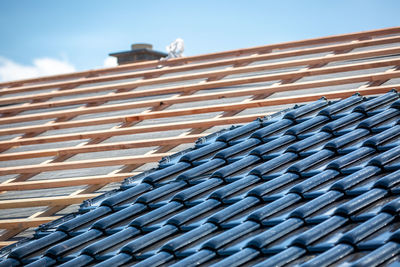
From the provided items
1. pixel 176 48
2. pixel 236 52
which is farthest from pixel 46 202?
pixel 176 48

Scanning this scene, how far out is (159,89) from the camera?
7.22m

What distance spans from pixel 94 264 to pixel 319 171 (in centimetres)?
149

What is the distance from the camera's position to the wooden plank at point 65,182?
5.08m

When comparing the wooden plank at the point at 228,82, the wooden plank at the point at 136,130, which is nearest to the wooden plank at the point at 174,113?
the wooden plank at the point at 136,130

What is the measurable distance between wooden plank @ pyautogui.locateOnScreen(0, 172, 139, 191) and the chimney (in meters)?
10.6

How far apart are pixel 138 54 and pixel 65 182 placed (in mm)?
11197

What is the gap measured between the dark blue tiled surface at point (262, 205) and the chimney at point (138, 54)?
11706 millimetres

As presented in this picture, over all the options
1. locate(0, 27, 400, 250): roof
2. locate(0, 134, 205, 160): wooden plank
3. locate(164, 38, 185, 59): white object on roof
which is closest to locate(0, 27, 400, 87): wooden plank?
locate(0, 27, 400, 250): roof

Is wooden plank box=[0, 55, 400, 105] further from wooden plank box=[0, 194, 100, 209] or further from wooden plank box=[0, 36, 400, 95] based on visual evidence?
wooden plank box=[0, 194, 100, 209]

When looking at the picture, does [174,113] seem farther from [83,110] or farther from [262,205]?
[262,205]

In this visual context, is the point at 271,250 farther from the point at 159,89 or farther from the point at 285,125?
the point at 159,89

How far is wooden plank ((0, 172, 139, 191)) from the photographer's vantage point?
200 inches

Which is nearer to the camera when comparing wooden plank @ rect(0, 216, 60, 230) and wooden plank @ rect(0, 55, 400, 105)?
wooden plank @ rect(0, 216, 60, 230)

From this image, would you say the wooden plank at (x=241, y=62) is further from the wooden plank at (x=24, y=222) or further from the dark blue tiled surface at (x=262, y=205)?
the wooden plank at (x=24, y=222)
